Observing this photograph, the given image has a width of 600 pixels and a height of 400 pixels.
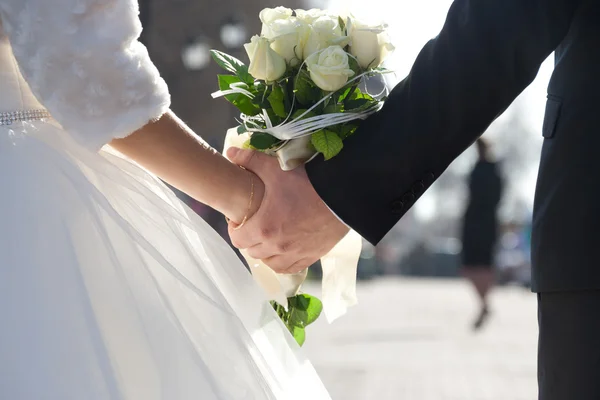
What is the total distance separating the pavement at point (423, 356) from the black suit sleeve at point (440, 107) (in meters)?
3.66

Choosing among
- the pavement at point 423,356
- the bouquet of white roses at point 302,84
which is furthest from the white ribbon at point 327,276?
the pavement at point 423,356

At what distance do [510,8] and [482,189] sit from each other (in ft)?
26.6

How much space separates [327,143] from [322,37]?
33 cm

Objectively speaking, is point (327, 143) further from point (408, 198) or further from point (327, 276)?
point (327, 276)

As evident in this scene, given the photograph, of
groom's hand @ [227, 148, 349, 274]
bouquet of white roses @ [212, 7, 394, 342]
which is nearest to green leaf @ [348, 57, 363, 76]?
bouquet of white roses @ [212, 7, 394, 342]

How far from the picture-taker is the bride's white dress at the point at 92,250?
2.02m

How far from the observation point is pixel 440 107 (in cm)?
248

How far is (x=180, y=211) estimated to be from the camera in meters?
2.45

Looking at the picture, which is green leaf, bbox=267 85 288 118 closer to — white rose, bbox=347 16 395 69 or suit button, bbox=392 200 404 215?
white rose, bbox=347 16 395 69

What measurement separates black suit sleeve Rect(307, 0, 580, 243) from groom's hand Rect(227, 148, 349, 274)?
8 cm

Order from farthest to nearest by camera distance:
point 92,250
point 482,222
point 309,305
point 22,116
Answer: point 482,222, point 309,305, point 22,116, point 92,250

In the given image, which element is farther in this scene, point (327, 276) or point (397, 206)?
point (327, 276)

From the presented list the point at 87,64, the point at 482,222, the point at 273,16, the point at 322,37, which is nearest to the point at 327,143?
the point at 322,37

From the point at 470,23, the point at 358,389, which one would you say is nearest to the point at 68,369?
the point at 470,23
